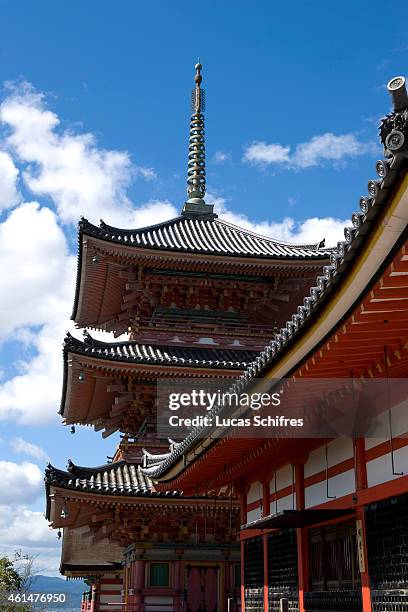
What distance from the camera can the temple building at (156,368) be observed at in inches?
747

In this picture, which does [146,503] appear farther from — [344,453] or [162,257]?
[344,453]

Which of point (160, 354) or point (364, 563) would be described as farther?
point (160, 354)

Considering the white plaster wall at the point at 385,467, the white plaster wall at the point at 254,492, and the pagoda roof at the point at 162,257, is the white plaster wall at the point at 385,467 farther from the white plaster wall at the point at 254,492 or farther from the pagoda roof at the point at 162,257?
the pagoda roof at the point at 162,257

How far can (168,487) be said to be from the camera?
16281mm

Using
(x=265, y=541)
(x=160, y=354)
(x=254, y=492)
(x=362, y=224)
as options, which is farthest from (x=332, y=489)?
(x=160, y=354)

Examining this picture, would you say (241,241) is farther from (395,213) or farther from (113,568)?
(395,213)

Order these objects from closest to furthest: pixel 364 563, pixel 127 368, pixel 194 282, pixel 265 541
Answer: pixel 364 563
pixel 265 541
pixel 127 368
pixel 194 282

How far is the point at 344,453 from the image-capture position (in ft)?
34.8

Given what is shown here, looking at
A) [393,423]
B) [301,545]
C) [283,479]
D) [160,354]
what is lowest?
[301,545]

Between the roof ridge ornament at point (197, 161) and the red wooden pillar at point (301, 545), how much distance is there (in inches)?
623

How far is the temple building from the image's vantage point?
19.0 metres

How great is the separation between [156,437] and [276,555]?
7.98 metres

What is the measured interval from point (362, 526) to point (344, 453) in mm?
1290

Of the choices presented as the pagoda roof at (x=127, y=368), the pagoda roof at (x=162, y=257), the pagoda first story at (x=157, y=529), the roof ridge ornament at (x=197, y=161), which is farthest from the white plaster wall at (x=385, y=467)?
the roof ridge ornament at (x=197, y=161)
